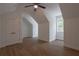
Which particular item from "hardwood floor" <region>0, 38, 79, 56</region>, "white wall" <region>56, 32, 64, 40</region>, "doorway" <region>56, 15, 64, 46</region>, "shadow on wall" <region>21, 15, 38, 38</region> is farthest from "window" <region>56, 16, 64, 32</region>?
"shadow on wall" <region>21, 15, 38, 38</region>

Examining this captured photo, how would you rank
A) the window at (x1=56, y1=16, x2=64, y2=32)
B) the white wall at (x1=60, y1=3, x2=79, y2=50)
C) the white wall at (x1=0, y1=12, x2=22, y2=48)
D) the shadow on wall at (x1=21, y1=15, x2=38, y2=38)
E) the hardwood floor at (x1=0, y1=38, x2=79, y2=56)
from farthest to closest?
the shadow on wall at (x1=21, y1=15, x2=38, y2=38) → the window at (x1=56, y1=16, x2=64, y2=32) → the white wall at (x1=0, y1=12, x2=22, y2=48) → the white wall at (x1=60, y1=3, x2=79, y2=50) → the hardwood floor at (x1=0, y1=38, x2=79, y2=56)

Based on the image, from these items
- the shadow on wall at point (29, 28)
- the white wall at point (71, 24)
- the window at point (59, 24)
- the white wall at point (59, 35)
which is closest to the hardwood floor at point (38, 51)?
the white wall at point (71, 24)

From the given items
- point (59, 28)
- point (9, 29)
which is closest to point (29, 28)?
point (59, 28)

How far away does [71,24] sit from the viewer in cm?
585

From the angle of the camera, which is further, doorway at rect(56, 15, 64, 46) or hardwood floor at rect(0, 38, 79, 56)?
doorway at rect(56, 15, 64, 46)

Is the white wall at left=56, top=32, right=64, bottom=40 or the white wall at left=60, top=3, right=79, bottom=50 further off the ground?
the white wall at left=60, top=3, right=79, bottom=50

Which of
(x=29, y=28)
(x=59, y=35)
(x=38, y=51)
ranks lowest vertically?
(x=38, y=51)

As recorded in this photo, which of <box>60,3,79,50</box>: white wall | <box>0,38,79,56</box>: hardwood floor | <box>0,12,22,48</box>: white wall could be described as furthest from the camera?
<box>0,12,22,48</box>: white wall

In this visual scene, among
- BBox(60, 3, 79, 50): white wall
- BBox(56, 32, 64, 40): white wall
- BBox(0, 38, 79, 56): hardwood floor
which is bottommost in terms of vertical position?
BBox(0, 38, 79, 56): hardwood floor

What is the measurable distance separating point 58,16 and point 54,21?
0.42 m

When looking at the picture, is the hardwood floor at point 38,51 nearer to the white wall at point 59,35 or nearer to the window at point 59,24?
the white wall at point 59,35

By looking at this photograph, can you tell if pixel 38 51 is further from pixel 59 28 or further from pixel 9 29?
pixel 59 28

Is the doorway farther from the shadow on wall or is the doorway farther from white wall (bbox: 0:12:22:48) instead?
the shadow on wall

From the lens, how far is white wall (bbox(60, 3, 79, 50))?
5344 mm
